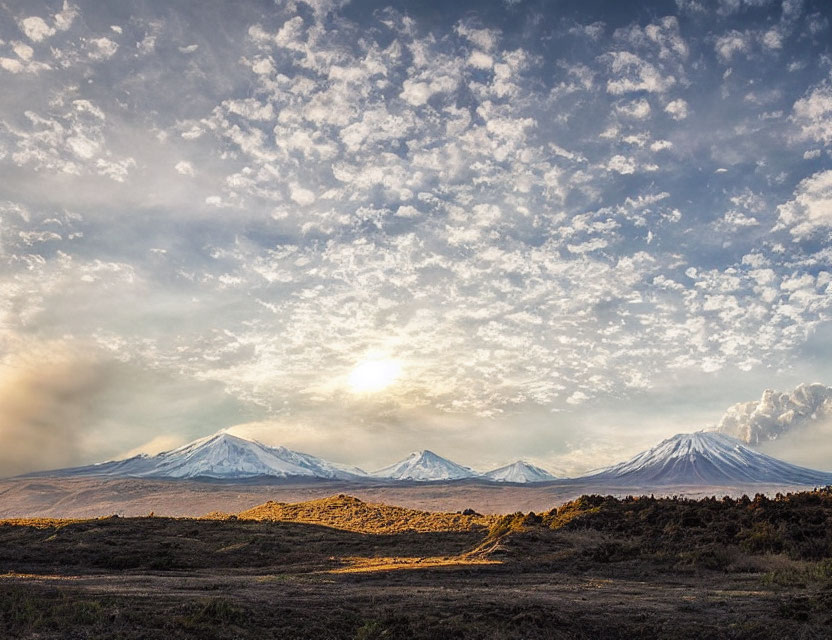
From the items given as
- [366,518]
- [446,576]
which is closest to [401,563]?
[446,576]

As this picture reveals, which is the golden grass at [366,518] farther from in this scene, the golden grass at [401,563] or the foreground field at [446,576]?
the golden grass at [401,563]

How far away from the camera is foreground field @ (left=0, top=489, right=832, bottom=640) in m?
16.9

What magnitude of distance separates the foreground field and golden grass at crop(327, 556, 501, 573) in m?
0.14

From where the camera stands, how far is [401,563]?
33312 millimetres

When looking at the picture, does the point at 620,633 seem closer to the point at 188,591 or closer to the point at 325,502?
the point at 188,591

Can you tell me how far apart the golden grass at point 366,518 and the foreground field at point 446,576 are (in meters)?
0.90

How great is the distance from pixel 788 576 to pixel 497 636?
17.0 m

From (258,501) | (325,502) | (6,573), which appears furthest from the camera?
(258,501)

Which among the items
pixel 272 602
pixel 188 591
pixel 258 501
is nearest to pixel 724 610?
pixel 272 602

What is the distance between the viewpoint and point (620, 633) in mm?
17359

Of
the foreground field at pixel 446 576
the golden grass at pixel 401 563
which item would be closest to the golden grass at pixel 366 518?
the foreground field at pixel 446 576

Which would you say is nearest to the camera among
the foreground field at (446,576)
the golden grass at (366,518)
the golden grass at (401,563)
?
the foreground field at (446,576)

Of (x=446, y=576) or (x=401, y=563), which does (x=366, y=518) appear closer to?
(x=401, y=563)

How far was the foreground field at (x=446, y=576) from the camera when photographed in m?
16.9
